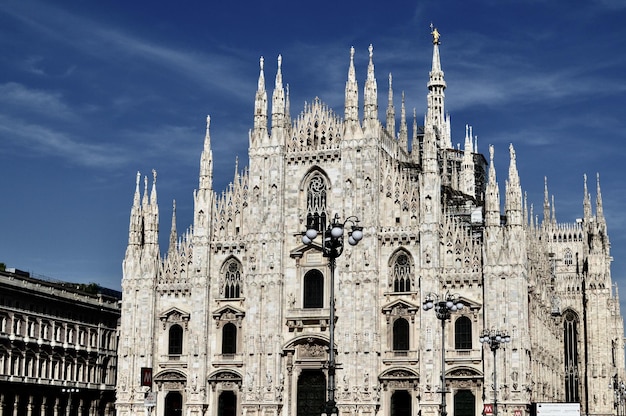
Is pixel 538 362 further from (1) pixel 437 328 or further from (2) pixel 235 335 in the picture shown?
(2) pixel 235 335

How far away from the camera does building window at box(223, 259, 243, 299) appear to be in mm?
78000

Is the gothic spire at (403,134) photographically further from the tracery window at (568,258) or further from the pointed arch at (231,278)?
the tracery window at (568,258)

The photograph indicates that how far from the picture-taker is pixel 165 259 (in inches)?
3167

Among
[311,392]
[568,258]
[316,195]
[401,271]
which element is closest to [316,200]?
[316,195]

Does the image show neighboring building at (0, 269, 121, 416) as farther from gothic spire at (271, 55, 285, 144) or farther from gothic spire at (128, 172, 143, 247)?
gothic spire at (271, 55, 285, 144)

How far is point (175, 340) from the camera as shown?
7894cm

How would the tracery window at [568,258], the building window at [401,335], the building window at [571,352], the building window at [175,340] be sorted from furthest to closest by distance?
the tracery window at [568,258] → the building window at [571,352] → the building window at [175,340] → the building window at [401,335]

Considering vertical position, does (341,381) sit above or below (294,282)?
below

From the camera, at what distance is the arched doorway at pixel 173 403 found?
255 ft

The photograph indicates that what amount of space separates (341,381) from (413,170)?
19.5 metres

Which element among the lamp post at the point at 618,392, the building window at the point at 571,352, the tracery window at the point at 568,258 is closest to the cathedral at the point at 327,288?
the building window at the point at 571,352

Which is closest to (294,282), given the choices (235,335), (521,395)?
(235,335)

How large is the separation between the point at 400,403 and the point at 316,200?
16.4 metres

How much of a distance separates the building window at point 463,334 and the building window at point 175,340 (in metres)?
21.4
